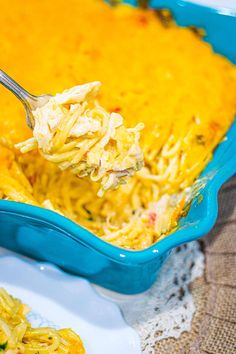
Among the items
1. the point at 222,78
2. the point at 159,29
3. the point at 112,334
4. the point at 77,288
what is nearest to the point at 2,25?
the point at 159,29

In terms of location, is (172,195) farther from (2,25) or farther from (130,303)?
(2,25)

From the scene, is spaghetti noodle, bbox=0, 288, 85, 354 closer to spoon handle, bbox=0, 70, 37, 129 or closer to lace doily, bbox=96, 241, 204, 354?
lace doily, bbox=96, 241, 204, 354

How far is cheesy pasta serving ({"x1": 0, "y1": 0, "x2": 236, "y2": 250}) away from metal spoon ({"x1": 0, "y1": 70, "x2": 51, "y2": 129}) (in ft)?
0.20

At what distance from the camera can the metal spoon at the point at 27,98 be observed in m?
1.55

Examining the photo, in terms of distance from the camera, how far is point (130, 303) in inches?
71.1

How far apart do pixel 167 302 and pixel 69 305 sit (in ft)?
0.93

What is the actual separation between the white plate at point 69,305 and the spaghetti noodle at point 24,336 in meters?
0.06

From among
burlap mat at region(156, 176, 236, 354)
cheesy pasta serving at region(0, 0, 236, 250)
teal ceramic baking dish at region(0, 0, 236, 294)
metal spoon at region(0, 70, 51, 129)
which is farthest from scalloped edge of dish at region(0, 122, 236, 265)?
burlap mat at region(156, 176, 236, 354)

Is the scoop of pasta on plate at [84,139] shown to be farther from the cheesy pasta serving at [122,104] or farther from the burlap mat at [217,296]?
the burlap mat at [217,296]

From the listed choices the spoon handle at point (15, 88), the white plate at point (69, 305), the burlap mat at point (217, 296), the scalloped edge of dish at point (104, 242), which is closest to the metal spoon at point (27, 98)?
the spoon handle at point (15, 88)

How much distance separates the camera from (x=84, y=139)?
5.12 ft

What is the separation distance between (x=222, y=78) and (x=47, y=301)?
34.7 inches

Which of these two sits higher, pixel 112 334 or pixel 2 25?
pixel 2 25

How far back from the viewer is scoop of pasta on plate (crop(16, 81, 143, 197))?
154cm
